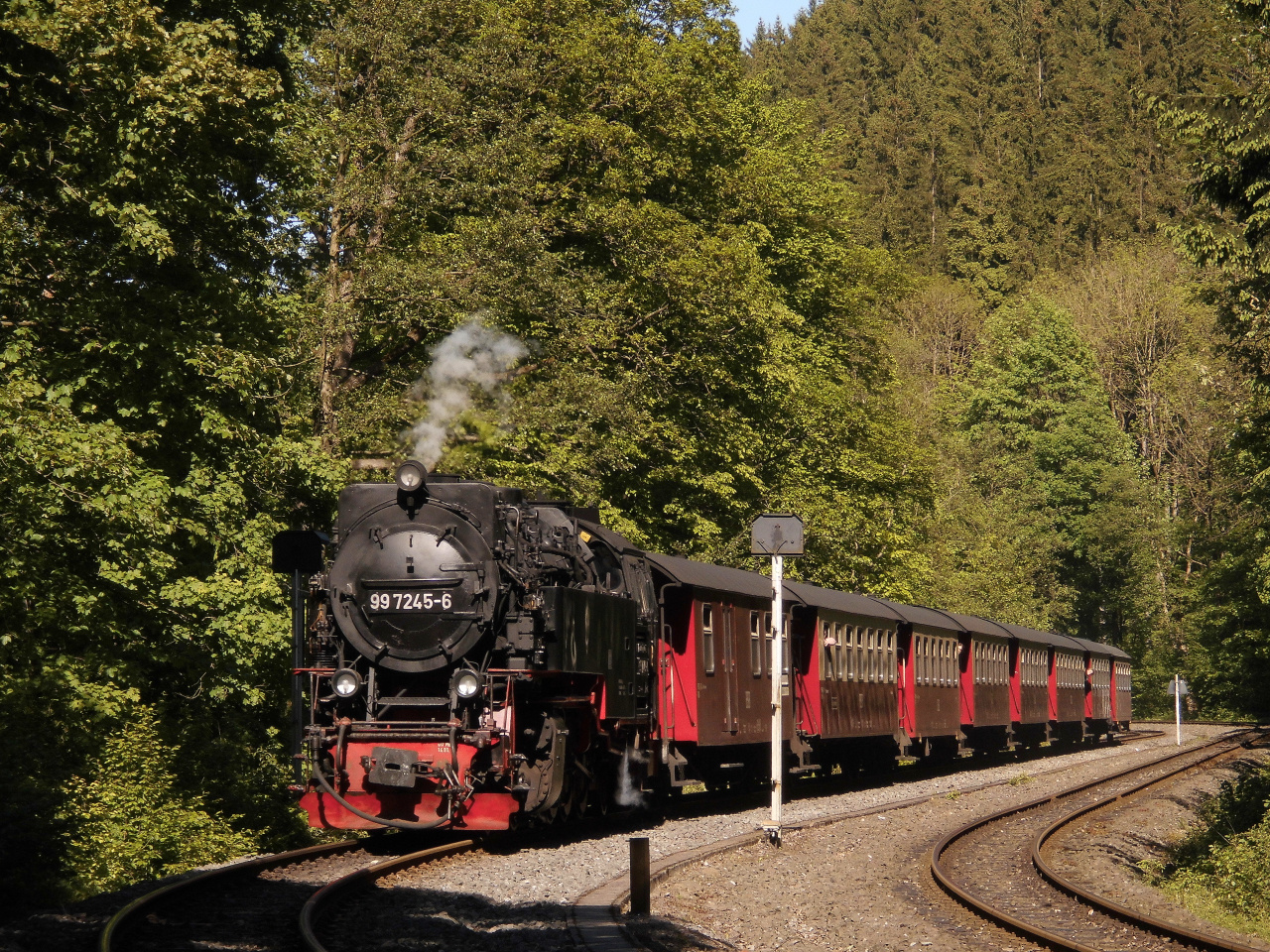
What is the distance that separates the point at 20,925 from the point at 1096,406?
64490 millimetres

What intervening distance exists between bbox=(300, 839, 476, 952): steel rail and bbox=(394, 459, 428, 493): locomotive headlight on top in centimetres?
329

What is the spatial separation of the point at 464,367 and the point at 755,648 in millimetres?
8169

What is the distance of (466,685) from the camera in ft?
41.6

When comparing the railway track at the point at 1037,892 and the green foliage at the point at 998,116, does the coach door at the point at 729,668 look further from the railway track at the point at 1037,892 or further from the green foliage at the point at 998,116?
the green foliage at the point at 998,116

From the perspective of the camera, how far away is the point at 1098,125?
9925 cm

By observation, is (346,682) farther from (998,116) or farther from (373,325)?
(998,116)

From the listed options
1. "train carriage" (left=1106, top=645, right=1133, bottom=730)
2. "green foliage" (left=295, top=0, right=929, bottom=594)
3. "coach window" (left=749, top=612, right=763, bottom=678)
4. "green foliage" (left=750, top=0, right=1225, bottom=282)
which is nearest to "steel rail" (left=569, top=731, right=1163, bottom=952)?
"coach window" (left=749, top=612, right=763, bottom=678)

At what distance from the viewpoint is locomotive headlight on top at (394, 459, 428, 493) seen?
13266mm

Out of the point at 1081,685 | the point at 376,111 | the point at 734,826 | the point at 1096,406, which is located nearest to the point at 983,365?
the point at 1096,406

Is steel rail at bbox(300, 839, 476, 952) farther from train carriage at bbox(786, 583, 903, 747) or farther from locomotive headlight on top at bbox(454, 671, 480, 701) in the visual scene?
train carriage at bbox(786, 583, 903, 747)

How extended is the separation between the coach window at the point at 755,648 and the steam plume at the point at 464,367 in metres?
5.96

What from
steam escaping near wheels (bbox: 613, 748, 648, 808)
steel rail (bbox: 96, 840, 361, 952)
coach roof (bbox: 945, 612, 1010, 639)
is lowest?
steel rail (bbox: 96, 840, 361, 952)

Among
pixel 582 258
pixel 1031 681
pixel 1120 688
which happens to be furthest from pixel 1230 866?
pixel 1120 688

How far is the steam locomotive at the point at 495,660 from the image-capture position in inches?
500
